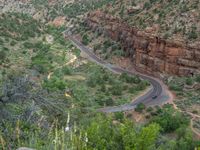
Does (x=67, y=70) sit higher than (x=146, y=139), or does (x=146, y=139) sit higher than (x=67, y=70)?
(x=146, y=139)

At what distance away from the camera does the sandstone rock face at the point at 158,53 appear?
70312 millimetres

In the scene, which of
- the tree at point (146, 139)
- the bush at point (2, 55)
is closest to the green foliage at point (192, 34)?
the bush at point (2, 55)

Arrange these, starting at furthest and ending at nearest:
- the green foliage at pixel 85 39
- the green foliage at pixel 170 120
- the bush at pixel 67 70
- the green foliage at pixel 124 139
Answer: the green foliage at pixel 85 39
the bush at pixel 67 70
the green foliage at pixel 170 120
the green foliage at pixel 124 139

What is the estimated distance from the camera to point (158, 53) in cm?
7462

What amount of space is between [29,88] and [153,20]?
225ft

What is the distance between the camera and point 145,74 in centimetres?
7619

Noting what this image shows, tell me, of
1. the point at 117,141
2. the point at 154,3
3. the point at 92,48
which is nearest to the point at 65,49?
the point at 92,48

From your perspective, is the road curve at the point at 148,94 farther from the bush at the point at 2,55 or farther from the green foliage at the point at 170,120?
the bush at the point at 2,55

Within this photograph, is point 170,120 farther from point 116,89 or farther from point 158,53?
point 158,53

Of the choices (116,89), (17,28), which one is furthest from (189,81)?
(17,28)

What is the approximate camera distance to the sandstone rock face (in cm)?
7031

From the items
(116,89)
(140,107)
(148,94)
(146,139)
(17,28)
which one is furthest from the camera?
(17,28)

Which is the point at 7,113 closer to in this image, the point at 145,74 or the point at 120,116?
the point at 120,116

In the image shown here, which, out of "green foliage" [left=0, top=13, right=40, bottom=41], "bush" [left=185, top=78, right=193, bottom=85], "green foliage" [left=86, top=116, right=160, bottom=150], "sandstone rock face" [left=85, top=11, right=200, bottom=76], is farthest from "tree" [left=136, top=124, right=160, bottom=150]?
"green foliage" [left=0, top=13, right=40, bottom=41]
